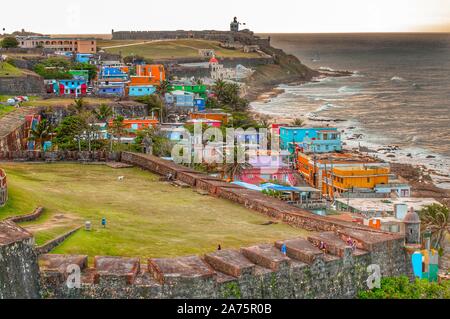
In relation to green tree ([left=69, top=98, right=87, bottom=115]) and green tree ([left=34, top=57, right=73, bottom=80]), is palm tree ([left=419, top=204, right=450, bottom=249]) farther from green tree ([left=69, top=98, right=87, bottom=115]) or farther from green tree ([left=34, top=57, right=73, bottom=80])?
green tree ([left=34, top=57, right=73, bottom=80])

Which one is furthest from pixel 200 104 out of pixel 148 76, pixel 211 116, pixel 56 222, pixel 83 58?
pixel 56 222

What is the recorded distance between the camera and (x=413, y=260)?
62.0 ft

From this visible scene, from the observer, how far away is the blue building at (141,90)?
83.8 meters

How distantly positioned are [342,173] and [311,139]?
13824mm

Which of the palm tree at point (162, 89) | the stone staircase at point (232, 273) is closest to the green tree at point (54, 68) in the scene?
the palm tree at point (162, 89)

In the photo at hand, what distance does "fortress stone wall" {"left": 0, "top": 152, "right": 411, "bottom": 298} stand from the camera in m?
14.5

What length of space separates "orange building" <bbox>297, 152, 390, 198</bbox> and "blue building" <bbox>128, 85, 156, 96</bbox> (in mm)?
31191

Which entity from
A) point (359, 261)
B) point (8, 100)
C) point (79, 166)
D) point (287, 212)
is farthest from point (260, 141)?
point (359, 261)

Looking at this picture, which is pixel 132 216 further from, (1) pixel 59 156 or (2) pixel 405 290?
(1) pixel 59 156

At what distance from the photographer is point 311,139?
63.9 metres

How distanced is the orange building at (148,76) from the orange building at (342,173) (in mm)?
37003

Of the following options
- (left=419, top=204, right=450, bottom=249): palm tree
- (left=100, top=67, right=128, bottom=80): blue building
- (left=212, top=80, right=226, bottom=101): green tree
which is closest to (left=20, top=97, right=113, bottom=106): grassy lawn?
(left=100, top=67, right=128, bottom=80): blue building

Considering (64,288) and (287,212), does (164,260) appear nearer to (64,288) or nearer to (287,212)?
(64,288)
